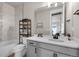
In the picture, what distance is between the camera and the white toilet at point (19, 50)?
220 cm

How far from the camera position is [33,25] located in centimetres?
228

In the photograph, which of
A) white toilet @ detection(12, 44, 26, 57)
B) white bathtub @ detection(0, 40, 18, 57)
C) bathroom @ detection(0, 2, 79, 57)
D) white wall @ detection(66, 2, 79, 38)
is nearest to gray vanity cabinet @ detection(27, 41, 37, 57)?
bathroom @ detection(0, 2, 79, 57)

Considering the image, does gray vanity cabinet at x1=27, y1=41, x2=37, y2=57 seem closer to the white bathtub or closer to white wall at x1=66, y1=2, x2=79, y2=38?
the white bathtub

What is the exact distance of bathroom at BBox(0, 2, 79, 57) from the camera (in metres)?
2.20

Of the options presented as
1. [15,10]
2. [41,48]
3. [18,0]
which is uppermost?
[18,0]

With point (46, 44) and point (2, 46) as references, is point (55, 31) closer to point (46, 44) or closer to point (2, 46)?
point (46, 44)

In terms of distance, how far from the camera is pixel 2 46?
229cm

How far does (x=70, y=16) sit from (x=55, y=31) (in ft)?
1.52

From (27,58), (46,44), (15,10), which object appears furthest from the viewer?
(15,10)

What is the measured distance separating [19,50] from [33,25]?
2.09 ft

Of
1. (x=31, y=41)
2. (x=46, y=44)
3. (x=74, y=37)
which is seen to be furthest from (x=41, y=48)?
(x=74, y=37)

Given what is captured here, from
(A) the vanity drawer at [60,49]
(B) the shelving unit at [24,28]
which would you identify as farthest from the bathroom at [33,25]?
(A) the vanity drawer at [60,49]

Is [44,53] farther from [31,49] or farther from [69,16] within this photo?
[69,16]

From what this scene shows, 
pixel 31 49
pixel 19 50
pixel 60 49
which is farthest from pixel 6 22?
pixel 60 49
